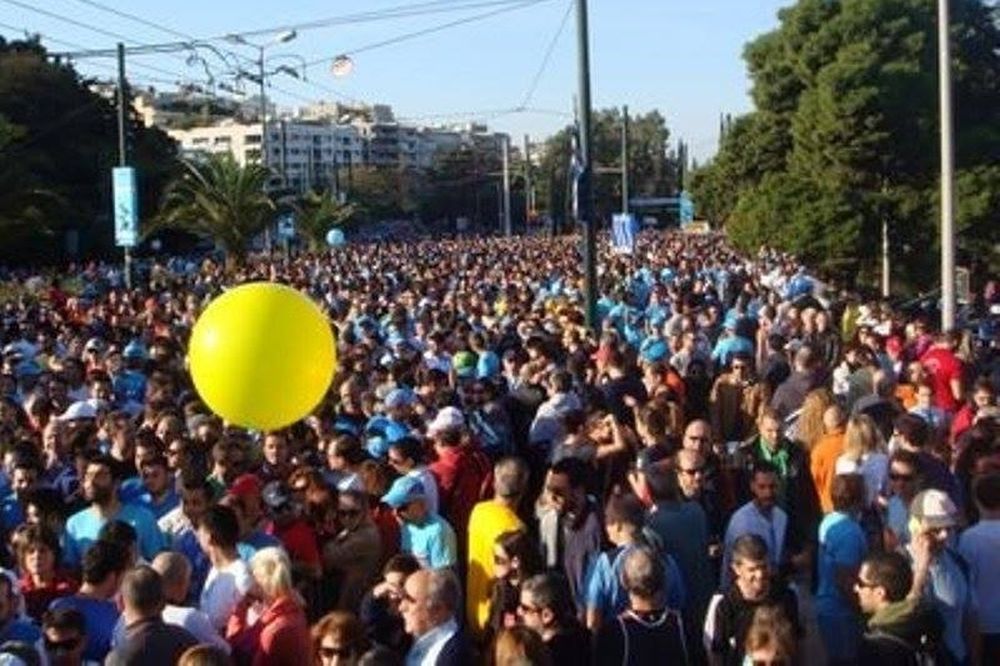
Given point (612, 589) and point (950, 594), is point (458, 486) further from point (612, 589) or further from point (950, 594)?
point (950, 594)

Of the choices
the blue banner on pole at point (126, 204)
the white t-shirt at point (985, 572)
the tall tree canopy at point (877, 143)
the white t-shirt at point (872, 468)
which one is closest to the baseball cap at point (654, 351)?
the white t-shirt at point (872, 468)

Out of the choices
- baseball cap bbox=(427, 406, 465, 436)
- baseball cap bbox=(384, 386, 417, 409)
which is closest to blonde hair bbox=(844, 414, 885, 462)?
baseball cap bbox=(427, 406, 465, 436)

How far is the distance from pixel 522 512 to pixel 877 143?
23.6 metres

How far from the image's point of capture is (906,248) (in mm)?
32500

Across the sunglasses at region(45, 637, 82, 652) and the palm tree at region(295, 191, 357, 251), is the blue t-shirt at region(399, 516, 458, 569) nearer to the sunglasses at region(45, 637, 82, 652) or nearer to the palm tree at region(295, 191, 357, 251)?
the sunglasses at region(45, 637, 82, 652)

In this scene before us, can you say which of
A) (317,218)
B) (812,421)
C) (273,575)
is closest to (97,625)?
(273,575)

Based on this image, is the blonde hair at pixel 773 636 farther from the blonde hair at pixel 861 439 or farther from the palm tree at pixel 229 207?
the palm tree at pixel 229 207

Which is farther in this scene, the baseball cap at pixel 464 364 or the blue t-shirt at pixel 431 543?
the baseball cap at pixel 464 364

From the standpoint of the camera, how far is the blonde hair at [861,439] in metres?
8.00

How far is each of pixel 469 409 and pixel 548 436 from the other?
83cm

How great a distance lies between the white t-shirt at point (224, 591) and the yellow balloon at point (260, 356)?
108 cm

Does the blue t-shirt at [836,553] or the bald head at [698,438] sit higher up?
the bald head at [698,438]

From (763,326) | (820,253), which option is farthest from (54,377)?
(820,253)

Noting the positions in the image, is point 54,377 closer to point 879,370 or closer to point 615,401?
point 615,401
